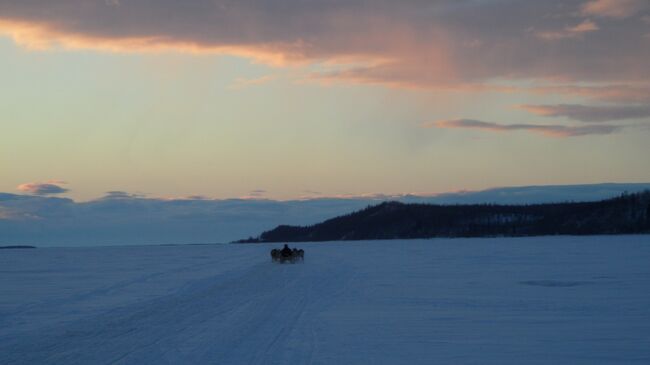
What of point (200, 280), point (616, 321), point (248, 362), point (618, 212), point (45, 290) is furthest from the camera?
point (618, 212)

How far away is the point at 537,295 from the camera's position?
747 inches

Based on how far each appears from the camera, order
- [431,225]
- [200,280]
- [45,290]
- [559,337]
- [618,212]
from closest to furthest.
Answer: [559,337], [45,290], [200,280], [618,212], [431,225]

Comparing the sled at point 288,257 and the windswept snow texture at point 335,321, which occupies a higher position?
the sled at point 288,257

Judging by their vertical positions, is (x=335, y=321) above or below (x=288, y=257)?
below

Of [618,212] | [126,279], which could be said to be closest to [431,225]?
[618,212]

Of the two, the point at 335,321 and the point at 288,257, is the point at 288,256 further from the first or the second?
the point at 335,321

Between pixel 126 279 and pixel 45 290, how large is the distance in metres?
4.55

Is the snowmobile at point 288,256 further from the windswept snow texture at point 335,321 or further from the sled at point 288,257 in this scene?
the windswept snow texture at point 335,321

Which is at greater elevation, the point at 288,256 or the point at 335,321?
the point at 288,256

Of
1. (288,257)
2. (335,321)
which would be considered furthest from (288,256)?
(335,321)

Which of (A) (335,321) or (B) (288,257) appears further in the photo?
(B) (288,257)

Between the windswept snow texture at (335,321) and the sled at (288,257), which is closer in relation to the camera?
the windswept snow texture at (335,321)

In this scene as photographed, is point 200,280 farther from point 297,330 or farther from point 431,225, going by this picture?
point 431,225

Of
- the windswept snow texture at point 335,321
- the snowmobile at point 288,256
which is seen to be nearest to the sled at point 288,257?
the snowmobile at point 288,256
